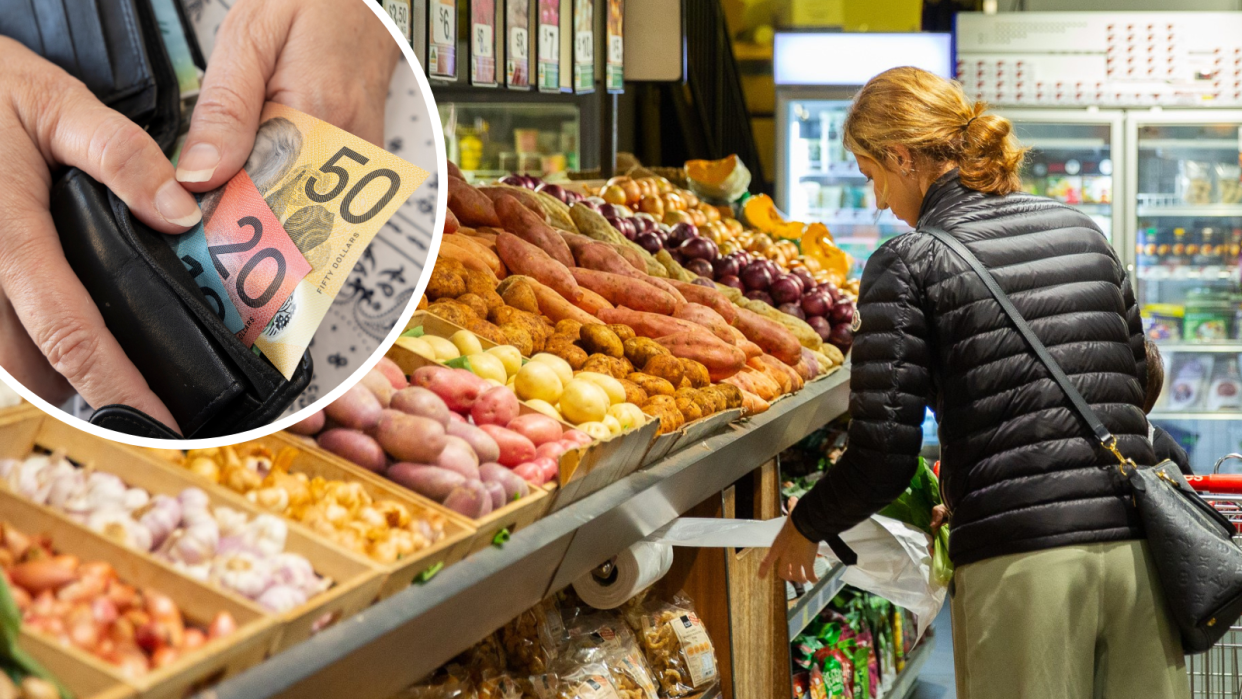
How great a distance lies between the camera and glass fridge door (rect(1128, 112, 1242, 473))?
5781 millimetres

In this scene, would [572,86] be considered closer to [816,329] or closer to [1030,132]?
[816,329]

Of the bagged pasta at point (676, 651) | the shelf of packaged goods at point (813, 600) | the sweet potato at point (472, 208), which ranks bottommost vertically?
the shelf of packaged goods at point (813, 600)

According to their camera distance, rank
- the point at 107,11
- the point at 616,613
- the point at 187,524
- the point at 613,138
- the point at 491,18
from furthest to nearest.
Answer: the point at 613,138 → the point at 491,18 → the point at 616,613 → the point at 187,524 → the point at 107,11

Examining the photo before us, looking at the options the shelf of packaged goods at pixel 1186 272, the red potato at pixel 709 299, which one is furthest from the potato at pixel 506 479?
the shelf of packaged goods at pixel 1186 272

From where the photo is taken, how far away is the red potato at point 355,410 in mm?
1310

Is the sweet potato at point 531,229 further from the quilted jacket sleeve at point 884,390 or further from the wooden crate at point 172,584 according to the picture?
the wooden crate at point 172,584

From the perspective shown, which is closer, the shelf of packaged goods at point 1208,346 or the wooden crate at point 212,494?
the wooden crate at point 212,494

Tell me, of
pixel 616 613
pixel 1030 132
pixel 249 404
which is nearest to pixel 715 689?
pixel 616 613

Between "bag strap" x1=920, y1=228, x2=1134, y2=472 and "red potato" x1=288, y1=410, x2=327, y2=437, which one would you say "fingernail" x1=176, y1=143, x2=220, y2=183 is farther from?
"bag strap" x1=920, y1=228, x2=1134, y2=472

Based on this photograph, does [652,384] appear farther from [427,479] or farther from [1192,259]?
[1192,259]

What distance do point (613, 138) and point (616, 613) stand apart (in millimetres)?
3047

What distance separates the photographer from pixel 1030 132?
19.2 feet

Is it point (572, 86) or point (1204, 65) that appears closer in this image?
point (572, 86)

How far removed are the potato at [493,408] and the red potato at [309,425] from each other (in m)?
0.34
